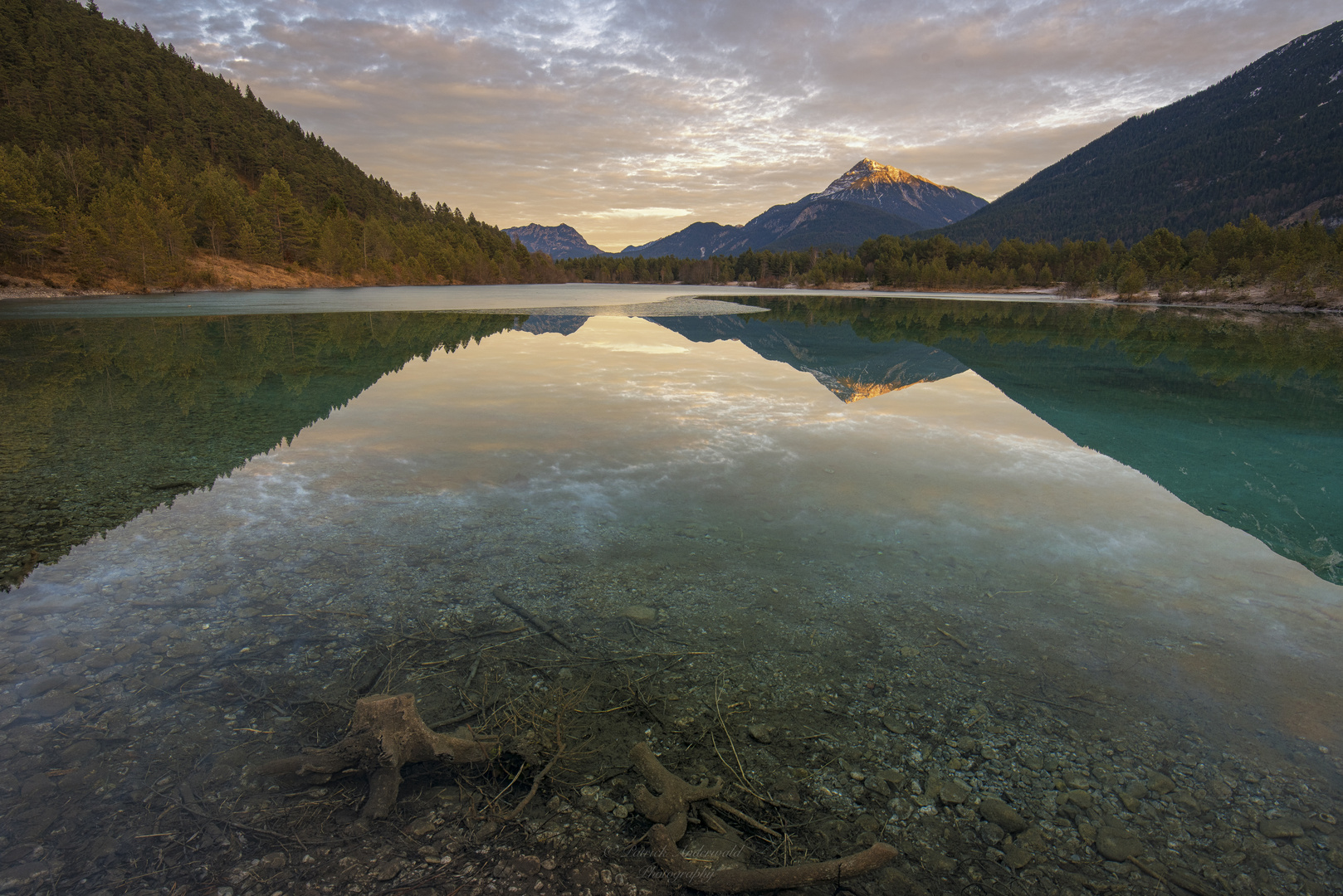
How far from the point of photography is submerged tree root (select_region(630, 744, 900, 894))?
11.4 feet

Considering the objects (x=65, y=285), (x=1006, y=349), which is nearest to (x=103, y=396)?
(x=1006, y=349)

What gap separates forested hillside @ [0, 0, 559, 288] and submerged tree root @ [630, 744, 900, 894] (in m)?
86.0

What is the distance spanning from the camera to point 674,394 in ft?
60.6

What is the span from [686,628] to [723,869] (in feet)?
9.08

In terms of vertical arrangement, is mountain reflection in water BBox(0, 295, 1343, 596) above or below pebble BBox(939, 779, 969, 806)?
above

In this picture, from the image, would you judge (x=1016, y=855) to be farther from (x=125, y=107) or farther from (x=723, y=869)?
(x=125, y=107)

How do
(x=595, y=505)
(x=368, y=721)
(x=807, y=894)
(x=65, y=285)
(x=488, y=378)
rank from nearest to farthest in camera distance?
(x=807, y=894)
(x=368, y=721)
(x=595, y=505)
(x=488, y=378)
(x=65, y=285)

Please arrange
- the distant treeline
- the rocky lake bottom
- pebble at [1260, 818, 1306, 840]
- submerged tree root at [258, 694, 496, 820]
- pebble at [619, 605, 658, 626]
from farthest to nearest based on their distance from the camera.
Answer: the distant treeline
pebble at [619, 605, 658, 626]
submerged tree root at [258, 694, 496, 820]
pebble at [1260, 818, 1306, 840]
the rocky lake bottom

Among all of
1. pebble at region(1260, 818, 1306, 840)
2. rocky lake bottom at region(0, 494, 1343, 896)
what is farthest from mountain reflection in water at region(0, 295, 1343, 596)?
pebble at region(1260, 818, 1306, 840)

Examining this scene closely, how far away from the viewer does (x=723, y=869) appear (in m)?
3.60

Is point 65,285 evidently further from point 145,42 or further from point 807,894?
point 145,42

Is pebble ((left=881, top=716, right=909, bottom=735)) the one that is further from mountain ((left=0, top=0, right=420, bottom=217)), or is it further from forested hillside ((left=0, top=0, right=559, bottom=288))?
mountain ((left=0, top=0, right=420, bottom=217))

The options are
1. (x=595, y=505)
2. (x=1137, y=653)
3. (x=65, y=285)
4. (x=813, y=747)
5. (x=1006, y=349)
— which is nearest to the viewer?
(x=813, y=747)

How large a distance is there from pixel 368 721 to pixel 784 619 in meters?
4.07
